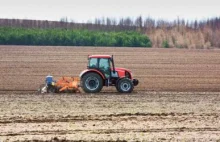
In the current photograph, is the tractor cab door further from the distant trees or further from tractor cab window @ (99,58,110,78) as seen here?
the distant trees

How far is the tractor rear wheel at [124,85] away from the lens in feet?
86.6

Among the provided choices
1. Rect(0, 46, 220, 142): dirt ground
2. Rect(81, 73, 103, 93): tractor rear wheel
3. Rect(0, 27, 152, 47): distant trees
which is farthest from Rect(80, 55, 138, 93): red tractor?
Rect(0, 27, 152, 47): distant trees

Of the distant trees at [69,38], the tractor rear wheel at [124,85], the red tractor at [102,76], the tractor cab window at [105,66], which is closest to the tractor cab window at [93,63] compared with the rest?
the red tractor at [102,76]

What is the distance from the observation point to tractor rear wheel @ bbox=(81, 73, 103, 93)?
2603cm

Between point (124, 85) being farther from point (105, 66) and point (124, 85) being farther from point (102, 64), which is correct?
point (102, 64)

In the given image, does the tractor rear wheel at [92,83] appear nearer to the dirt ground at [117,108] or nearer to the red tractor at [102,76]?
the red tractor at [102,76]

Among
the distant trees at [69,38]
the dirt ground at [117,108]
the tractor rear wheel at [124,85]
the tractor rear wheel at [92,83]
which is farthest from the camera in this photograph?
the distant trees at [69,38]

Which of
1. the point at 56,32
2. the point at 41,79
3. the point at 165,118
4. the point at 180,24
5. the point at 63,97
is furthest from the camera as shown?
the point at 180,24

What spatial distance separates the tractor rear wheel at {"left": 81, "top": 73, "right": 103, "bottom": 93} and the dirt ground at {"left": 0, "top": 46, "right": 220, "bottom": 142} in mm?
410

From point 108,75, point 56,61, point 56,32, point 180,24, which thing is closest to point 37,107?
point 108,75

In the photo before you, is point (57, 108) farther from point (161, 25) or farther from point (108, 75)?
point (161, 25)

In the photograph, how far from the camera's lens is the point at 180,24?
7512 centimetres

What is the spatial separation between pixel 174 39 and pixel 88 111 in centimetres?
4497

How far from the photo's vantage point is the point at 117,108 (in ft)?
72.1
